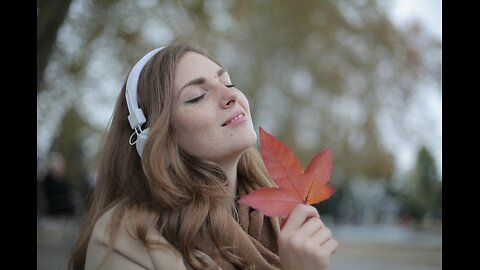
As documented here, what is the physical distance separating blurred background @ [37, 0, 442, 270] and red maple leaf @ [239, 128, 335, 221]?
7328 millimetres

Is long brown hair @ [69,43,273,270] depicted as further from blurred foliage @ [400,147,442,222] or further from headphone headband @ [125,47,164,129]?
blurred foliage @ [400,147,442,222]

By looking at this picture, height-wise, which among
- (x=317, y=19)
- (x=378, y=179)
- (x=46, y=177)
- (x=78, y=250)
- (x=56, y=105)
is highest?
→ (x=317, y=19)

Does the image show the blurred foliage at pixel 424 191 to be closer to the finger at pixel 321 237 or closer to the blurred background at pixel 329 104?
the blurred background at pixel 329 104

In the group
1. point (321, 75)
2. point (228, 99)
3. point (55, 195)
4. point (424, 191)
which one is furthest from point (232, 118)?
point (321, 75)

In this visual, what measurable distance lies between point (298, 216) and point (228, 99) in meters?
0.51

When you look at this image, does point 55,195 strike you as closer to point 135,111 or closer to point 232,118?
point 135,111

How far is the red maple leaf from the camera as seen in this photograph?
177 centimetres

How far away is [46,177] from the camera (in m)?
11.5

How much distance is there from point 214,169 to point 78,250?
1.93 ft

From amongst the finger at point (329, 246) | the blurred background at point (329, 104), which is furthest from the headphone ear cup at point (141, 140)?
the blurred background at point (329, 104)

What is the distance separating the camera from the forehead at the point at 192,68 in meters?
2.07

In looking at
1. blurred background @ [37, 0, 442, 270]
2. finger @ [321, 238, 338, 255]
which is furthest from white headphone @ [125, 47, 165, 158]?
blurred background @ [37, 0, 442, 270]
